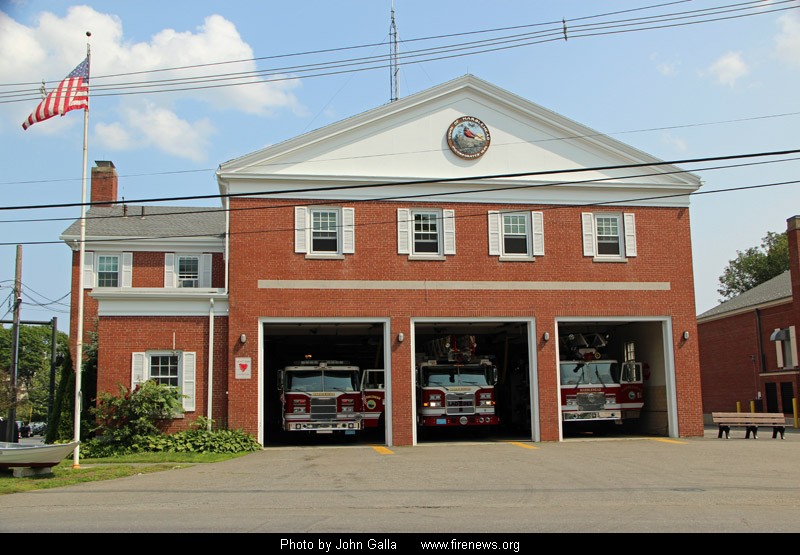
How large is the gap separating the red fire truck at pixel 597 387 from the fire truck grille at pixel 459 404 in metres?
2.87

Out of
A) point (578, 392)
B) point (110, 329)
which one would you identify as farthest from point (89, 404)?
point (578, 392)

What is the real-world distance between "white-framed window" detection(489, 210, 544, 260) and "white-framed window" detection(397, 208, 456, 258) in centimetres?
131

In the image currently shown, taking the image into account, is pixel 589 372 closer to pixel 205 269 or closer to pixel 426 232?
pixel 426 232

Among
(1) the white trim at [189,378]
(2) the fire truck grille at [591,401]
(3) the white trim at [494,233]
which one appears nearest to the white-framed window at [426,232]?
(3) the white trim at [494,233]

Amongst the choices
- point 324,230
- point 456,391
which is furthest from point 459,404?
point 324,230

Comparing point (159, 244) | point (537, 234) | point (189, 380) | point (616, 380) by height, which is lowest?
point (616, 380)

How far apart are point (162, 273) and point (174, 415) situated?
37.6ft

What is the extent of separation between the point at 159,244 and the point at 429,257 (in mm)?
13513

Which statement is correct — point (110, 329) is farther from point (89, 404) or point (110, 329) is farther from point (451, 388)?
point (451, 388)

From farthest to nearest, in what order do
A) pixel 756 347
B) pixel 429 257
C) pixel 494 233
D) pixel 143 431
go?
1. pixel 756 347
2. pixel 494 233
3. pixel 429 257
4. pixel 143 431

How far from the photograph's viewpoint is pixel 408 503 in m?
12.4

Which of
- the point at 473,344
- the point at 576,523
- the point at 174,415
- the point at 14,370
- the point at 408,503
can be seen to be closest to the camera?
the point at 576,523

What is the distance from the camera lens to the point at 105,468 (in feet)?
62.6

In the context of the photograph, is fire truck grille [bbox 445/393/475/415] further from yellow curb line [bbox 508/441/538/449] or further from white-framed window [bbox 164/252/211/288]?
white-framed window [bbox 164/252/211/288]
